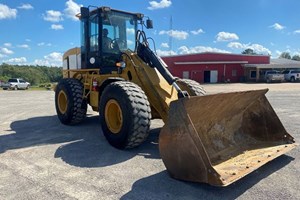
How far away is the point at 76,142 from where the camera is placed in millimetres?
6031

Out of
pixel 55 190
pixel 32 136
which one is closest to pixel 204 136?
pixel 55 190

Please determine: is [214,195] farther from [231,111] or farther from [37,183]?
[37,183]

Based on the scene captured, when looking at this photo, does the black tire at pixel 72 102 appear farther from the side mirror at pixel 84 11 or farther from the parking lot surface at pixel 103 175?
the side mirror at pixel 84 11

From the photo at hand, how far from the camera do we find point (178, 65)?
128ft

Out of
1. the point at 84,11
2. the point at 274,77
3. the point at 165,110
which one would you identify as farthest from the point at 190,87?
the point at 274,77

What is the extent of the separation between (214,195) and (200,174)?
0.30 meters

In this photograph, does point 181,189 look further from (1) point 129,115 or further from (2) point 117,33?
(2) point 117,33

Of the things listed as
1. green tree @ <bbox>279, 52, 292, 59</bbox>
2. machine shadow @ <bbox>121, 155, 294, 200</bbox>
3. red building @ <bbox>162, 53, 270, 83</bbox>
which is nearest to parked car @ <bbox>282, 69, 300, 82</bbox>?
red building @ <bbox>162, 53, 270, 83</bbox>

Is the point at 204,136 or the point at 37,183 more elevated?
the point at 204,136

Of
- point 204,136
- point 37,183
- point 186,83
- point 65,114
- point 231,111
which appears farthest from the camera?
point 65,114

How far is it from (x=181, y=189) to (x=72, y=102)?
4.31m

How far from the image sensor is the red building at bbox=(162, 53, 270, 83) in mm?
39250

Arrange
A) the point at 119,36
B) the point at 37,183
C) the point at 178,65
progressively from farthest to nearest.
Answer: the point at 178,65, the point at 119,36, the point at 37,183

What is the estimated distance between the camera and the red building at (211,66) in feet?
129
